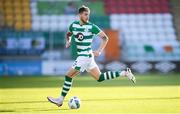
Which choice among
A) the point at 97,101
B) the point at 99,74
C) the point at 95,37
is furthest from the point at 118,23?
the point at 99,74

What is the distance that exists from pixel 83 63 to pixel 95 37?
15825 millimetres

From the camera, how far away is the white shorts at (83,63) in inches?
448

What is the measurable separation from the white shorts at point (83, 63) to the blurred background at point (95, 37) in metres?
13.3

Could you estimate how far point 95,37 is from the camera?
27203mm

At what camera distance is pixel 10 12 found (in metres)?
30.3

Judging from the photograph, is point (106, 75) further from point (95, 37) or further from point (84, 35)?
point (95, 37)

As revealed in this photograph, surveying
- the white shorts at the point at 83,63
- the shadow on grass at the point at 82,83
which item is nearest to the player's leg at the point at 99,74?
the white shorts at the point at 83,63

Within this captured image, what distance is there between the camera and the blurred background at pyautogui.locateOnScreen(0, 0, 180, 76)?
25.3m

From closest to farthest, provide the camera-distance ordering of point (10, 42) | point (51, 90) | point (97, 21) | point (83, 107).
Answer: point (83, 107), point (51, 90), point (10, 42), point (97, 21)

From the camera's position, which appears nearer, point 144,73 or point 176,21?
point 144,73

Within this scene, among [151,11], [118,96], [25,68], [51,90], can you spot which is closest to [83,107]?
[118,96]

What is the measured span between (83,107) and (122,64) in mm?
13950

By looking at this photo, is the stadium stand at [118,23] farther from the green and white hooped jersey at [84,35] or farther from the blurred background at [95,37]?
the green and white hooped jersey at [84,35]

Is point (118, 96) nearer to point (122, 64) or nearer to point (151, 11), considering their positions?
point (122, 64)
